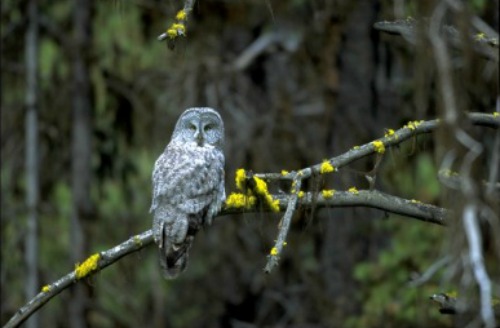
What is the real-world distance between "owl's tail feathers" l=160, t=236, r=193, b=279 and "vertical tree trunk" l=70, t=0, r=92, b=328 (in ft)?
11.7

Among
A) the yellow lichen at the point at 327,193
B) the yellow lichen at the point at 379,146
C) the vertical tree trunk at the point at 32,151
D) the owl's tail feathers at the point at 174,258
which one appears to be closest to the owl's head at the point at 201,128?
the owl's tail feathers at the point at 174,258

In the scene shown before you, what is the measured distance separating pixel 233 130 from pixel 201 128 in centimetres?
357

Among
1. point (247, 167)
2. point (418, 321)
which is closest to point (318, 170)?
point (418, 321)

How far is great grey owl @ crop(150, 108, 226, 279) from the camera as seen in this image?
5.18 m

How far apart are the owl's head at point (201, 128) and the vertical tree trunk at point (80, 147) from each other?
2976mm

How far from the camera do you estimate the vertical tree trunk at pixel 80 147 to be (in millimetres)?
8758

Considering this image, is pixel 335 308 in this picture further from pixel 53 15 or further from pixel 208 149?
pixel 208 149

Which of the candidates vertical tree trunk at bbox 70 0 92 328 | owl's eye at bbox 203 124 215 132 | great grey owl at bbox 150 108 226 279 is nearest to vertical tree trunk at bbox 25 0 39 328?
vertical tree trunk at bbox 70 0 92 328

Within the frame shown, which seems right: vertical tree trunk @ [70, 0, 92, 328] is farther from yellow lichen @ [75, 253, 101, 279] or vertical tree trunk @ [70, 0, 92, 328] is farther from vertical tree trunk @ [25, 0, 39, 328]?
yellow lichen @ [75, 253, 101, 279]

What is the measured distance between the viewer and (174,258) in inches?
207

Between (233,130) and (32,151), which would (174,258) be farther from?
(233,130)

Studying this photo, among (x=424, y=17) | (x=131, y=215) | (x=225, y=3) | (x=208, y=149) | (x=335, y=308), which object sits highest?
(x=225, y=3)

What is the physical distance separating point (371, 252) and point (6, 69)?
11.5 feet

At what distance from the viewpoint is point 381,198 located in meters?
4.62
